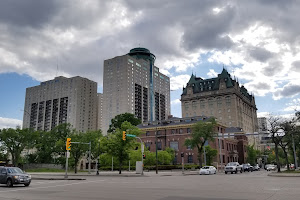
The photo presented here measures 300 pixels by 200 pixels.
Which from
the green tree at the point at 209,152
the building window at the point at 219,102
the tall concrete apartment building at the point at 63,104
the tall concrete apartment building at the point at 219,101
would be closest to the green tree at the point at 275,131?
the green tree at the point at 209,152

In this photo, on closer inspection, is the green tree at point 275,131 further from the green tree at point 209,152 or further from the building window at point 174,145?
the building window at point 174,145

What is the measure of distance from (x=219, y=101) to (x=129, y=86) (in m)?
45.9

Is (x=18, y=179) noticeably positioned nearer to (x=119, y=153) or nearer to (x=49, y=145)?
(x=119, y=153)

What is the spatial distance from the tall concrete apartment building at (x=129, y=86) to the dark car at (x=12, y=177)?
11146cm

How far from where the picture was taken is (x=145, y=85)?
505 ft

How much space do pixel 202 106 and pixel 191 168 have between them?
77.5 meters

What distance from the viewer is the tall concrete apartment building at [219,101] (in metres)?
126

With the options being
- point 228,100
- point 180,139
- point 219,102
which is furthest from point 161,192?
point 219,102

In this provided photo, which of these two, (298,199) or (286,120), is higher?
(286,120)

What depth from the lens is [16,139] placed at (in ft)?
230

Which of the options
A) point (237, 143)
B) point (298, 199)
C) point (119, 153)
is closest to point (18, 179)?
point (298, 199)

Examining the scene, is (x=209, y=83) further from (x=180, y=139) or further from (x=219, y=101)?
(x=180, y=139)

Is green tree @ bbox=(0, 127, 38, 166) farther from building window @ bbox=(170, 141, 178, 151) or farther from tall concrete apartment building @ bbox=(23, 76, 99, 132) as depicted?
tall concrete apartment building @ bbox=(23, 76, 99, 132)

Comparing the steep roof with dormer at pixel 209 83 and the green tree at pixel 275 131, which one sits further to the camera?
the steep roof with dormer at pixel 209 83
